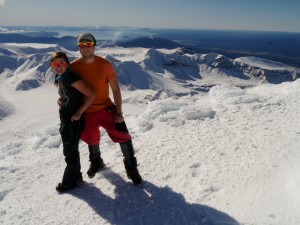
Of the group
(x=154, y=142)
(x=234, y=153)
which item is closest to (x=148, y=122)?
(x=154, y=142)

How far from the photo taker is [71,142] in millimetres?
6500

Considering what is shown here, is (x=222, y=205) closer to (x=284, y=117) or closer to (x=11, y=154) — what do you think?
(x=284, y=117)

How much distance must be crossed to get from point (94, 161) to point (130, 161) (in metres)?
1.30

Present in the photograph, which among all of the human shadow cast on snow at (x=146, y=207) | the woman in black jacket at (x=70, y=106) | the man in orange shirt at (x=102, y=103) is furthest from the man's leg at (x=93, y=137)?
the human shadow cast on snow at (x=146, y=207)

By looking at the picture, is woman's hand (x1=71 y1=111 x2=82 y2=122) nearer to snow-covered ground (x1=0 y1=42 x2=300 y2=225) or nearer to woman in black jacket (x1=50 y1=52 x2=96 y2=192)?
woman in black jacket (x1=50 y1=52 x2=96 y2=192)

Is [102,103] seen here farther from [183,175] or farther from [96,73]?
[183,175]

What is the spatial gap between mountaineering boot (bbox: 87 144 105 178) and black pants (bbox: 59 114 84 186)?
587mm

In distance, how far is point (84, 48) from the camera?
6.09 meters

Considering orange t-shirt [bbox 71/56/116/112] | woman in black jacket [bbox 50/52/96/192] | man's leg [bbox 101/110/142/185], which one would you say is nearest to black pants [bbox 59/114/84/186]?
woman in black jacket [bbox 50/52/96/192]

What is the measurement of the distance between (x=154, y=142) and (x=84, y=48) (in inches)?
155

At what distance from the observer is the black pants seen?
6.41m

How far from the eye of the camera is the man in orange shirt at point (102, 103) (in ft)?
20.3

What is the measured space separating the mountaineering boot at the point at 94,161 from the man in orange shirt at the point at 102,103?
358mm

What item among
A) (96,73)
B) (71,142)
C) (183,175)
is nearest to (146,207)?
(183,175)
